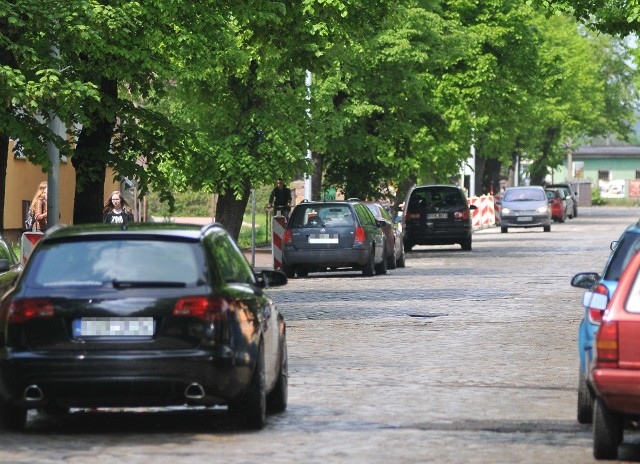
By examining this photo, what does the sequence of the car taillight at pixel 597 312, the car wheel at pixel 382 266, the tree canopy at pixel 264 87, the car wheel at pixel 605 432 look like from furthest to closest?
the car wheel at pixel 382 266 → the tree canopy at pixel 264 87 → the car taillight at pixel 597 312 → the car wheel at pixel 605 432

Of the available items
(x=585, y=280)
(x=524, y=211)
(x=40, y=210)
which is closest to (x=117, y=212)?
(x=40, y=210)

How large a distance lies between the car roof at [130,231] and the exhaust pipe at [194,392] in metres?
1.00

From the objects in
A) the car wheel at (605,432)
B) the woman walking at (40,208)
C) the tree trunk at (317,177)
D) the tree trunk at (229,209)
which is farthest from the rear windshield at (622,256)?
the tree trunk at (317,177)

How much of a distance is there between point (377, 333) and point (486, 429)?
8.12 m

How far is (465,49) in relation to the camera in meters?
48.5

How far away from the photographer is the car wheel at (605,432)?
918cm

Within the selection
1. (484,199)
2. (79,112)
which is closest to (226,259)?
(79,112)

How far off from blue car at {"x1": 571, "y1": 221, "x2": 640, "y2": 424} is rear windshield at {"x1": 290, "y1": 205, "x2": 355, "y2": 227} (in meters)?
19.7

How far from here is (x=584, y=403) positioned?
10.8 metres

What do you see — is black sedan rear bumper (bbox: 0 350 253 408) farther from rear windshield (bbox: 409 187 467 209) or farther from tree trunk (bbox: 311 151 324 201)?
tree trunk (bbox: 311 151 324 201)

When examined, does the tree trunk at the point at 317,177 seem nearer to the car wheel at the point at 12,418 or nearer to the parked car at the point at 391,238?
the parked car at the point at 391,238

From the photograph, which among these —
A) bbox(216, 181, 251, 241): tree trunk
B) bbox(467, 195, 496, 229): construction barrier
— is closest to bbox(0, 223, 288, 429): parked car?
bbox(216, 181, 251, 241): tree trunk

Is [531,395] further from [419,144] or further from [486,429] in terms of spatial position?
[419,144]

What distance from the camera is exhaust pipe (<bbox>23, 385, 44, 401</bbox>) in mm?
10109
